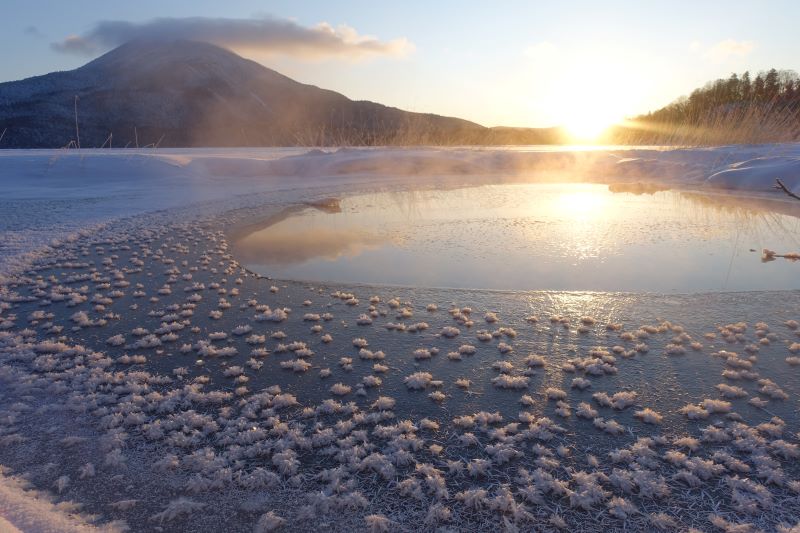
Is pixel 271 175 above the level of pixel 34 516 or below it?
above

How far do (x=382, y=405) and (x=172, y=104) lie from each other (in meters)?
98.4

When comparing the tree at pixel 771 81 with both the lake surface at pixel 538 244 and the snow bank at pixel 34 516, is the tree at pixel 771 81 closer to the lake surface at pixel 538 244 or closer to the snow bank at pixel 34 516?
the lake surface at pixel 538 244

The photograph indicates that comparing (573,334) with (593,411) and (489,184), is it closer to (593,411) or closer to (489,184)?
(593,411)

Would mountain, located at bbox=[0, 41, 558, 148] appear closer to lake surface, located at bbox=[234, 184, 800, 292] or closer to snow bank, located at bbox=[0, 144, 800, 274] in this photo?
snow bank, located at bbox=[0, 144, 800, 274]

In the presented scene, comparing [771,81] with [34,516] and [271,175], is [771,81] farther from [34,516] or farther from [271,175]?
[34,516]

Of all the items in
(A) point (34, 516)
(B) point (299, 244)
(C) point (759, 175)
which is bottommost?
(A) point (34, 516)

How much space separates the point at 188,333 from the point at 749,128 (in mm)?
21159

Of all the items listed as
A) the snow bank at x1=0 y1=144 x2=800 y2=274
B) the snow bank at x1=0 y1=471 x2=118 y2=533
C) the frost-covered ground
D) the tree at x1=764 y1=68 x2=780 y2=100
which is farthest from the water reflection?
the tree at x1=764 y1=68 x2=780 y2=100

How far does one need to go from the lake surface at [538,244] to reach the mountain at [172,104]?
5776 centimetres

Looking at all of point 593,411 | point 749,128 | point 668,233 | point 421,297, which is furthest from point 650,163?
point 593,411

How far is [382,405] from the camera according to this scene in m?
2.57

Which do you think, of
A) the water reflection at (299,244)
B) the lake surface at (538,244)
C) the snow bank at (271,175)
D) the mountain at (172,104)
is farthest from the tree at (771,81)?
the water reflection at (299,244)

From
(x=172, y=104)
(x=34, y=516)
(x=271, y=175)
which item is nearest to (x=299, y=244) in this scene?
(x=34, y=516)

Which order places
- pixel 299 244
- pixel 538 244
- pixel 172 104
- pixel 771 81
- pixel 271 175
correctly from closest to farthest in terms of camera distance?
pixel 538 244, pixel 299 244, pixel 271 175, pixel 771 81, pixel 172 104
